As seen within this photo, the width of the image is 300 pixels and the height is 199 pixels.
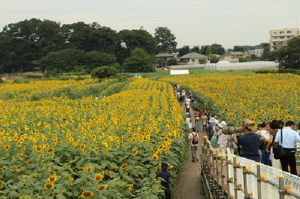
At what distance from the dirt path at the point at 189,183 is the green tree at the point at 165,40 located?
122 m

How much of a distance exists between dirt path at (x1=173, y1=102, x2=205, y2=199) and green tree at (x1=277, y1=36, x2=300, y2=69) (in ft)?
161

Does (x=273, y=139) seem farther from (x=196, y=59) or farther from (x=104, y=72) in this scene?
(x=196, y=59)

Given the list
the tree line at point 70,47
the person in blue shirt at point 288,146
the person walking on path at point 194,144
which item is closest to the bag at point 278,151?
the person in blue shirt at point 288,146

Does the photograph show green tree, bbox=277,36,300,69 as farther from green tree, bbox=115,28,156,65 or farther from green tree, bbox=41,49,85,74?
green tree, bbox=115,28,156,65

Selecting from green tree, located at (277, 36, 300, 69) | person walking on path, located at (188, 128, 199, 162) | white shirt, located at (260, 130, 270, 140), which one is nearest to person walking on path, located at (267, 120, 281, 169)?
white shirt, located at (260, 130, 270, 140)

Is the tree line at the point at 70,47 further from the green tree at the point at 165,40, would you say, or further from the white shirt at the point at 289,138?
the white shirt at the point at 289,138

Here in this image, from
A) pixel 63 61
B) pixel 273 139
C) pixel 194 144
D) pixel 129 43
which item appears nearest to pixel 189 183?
pixel 194 144

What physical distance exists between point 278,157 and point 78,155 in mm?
3493

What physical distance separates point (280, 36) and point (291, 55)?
70.7m

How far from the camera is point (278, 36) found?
126625 millimetres

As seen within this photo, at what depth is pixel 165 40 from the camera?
136 meters

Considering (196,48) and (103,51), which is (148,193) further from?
(196,48)

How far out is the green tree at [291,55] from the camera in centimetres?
5759

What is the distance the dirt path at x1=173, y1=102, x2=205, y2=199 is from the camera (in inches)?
376
